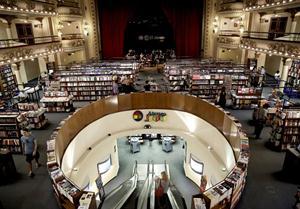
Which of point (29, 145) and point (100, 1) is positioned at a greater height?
point (100, 1)

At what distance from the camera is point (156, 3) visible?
19828 millimetres

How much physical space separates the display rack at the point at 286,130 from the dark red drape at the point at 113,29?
51.3 ft

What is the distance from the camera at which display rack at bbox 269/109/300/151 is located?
7031 millimetres

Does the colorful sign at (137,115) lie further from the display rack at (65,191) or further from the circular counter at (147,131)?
the display rack at (65,191)

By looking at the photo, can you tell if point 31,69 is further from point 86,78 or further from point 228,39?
point 228,39

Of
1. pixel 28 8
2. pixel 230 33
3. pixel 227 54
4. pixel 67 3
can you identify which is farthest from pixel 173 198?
pixel 67 3

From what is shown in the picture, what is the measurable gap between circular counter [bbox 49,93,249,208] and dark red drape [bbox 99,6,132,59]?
10.9 metres

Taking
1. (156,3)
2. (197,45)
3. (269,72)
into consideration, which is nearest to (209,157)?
(269,72)

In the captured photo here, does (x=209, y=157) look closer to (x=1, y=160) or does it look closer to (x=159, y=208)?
(x=159, y=208)

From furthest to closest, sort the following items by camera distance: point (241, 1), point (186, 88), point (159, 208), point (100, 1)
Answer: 1. point (100, 1)
2. point (241, 1)
3. point (186, 88)
4. point (159, 208)

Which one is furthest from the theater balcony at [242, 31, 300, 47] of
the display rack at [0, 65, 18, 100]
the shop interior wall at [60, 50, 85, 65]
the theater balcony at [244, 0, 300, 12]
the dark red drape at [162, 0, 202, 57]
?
the display rack at [0, 65, 18, 100]

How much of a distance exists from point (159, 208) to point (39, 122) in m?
5.42

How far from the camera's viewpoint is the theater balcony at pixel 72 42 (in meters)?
17.0

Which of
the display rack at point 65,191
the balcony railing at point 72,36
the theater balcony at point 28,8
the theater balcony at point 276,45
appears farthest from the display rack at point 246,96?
the balcony railing at point 72,36
